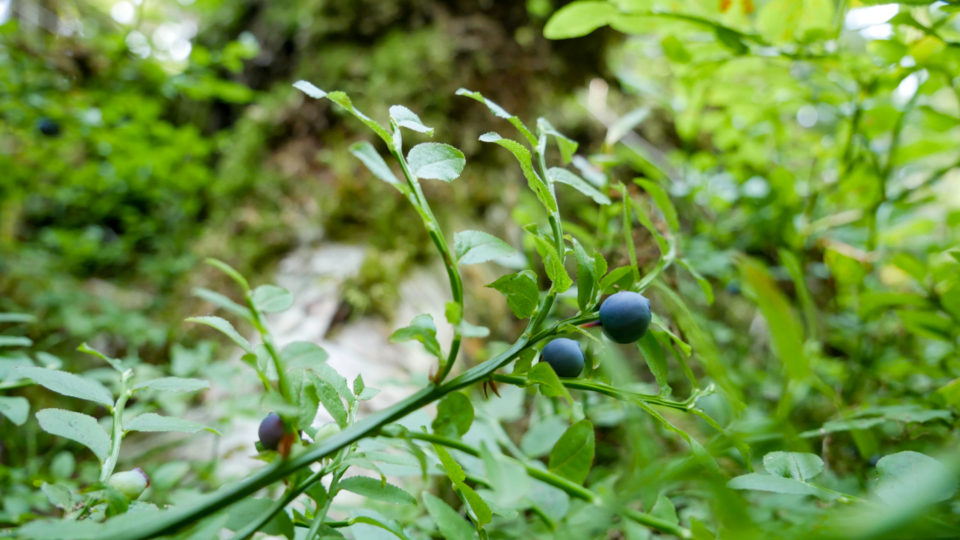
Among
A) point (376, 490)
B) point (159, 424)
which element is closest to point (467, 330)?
point (376, 490)

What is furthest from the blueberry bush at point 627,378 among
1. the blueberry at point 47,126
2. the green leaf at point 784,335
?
the blueberry at point 47,126

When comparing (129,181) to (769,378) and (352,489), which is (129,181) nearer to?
(352,489)

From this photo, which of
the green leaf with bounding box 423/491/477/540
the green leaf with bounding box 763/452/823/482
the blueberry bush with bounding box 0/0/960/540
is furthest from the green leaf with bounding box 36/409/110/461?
the green leaf with bounding box 763/452/823/482

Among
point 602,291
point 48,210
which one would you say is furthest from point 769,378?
point 48,210

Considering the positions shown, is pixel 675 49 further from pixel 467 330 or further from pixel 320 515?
pixel 320 515

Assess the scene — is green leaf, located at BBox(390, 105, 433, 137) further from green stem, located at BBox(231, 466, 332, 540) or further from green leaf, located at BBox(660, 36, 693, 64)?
green leaf, located at BBox(660, 36, 693, 64)
